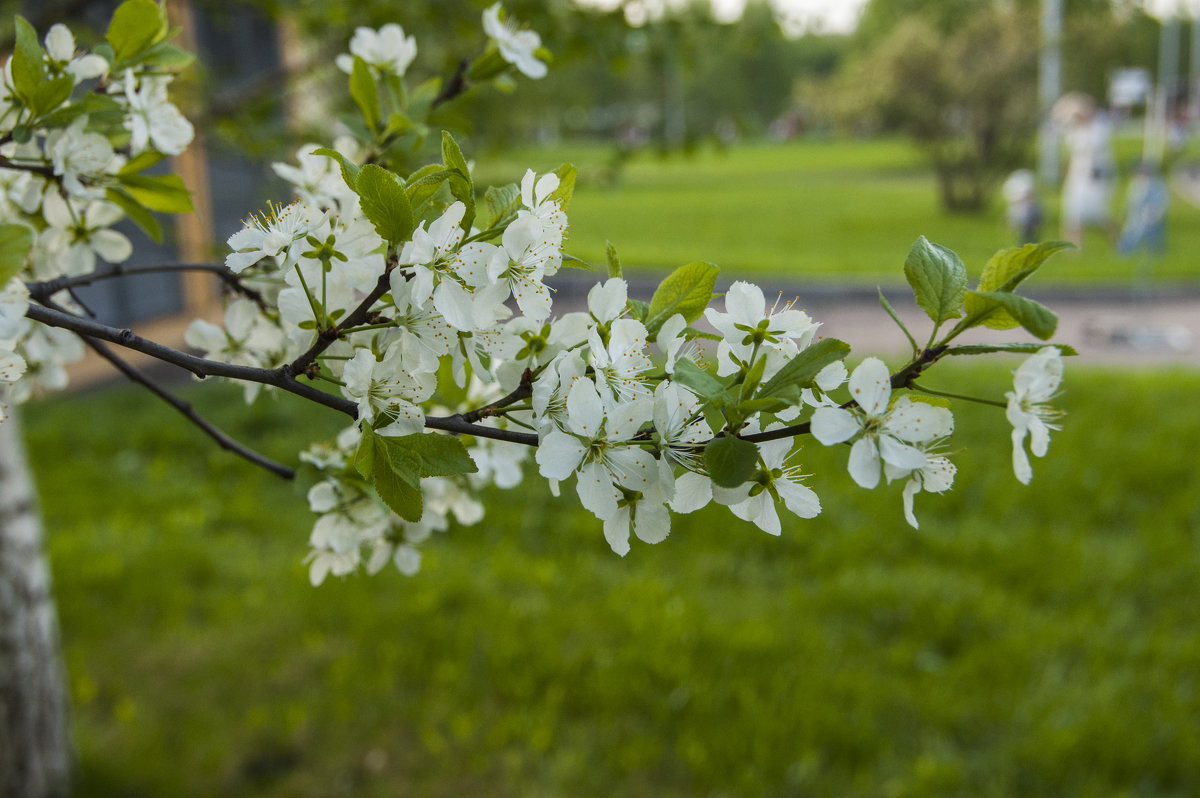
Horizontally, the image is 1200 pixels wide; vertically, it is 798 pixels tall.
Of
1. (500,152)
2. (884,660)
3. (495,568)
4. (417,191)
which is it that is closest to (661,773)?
(884,660)

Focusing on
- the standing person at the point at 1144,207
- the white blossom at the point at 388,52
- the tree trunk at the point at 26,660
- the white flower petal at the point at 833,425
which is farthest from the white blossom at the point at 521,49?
the standing person at the point at 1144,207

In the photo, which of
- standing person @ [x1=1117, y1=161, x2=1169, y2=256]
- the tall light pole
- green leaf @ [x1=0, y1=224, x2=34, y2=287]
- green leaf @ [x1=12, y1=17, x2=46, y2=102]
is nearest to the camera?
green leaf @ [x1=0, y1=224, x2=34, y2=287]

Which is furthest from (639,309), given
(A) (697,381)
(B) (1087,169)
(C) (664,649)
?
(B) (1087,169)

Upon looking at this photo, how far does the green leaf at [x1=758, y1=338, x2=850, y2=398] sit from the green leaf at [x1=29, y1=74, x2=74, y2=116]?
716mm

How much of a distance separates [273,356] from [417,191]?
A: 1.52 feet

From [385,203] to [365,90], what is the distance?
0.49 m

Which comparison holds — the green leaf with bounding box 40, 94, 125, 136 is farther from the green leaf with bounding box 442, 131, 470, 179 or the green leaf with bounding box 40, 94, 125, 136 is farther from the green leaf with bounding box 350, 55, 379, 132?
the green leaf with bounding box 442, 131, 470, 179

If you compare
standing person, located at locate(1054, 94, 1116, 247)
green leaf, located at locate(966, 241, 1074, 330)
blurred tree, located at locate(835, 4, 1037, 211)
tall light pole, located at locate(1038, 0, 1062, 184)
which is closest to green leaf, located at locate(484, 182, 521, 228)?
green leaf, located at locate(966, 241, 1074, 330)

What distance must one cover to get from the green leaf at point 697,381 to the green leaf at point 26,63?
2.19 feet

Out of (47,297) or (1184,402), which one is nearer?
(47,297)

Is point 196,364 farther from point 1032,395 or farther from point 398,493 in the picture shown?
point 1032,395

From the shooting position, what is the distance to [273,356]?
108 cm

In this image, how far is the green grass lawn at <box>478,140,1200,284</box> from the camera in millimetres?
9891

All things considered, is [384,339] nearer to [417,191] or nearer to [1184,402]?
[417,191]
